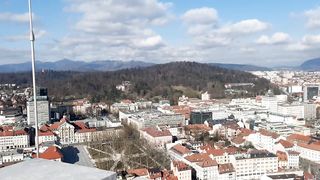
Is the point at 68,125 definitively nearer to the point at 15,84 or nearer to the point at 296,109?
the point at 296,109

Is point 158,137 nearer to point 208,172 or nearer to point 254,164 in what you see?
point 208,172

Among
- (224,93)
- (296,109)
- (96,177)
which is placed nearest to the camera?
(96,177)

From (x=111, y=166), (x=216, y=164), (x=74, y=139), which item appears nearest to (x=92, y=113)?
(x=74, y=139)

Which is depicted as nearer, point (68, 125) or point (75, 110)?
point (68, 125)

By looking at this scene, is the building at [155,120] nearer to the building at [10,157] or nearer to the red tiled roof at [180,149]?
the red tiled roof at [180,149]

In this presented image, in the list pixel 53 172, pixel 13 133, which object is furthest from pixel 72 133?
pixel 53 172

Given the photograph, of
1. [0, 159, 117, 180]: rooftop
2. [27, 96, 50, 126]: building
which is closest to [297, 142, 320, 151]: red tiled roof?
[0, 159, 117, 180]: rooftop

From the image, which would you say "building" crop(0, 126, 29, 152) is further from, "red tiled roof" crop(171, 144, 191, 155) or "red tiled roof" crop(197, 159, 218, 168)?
"red tiled roof" crop(197, 159, 218, 168)

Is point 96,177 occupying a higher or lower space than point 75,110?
higher

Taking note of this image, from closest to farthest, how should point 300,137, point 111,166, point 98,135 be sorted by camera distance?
point 111,166
point 300,137
point 98,135
